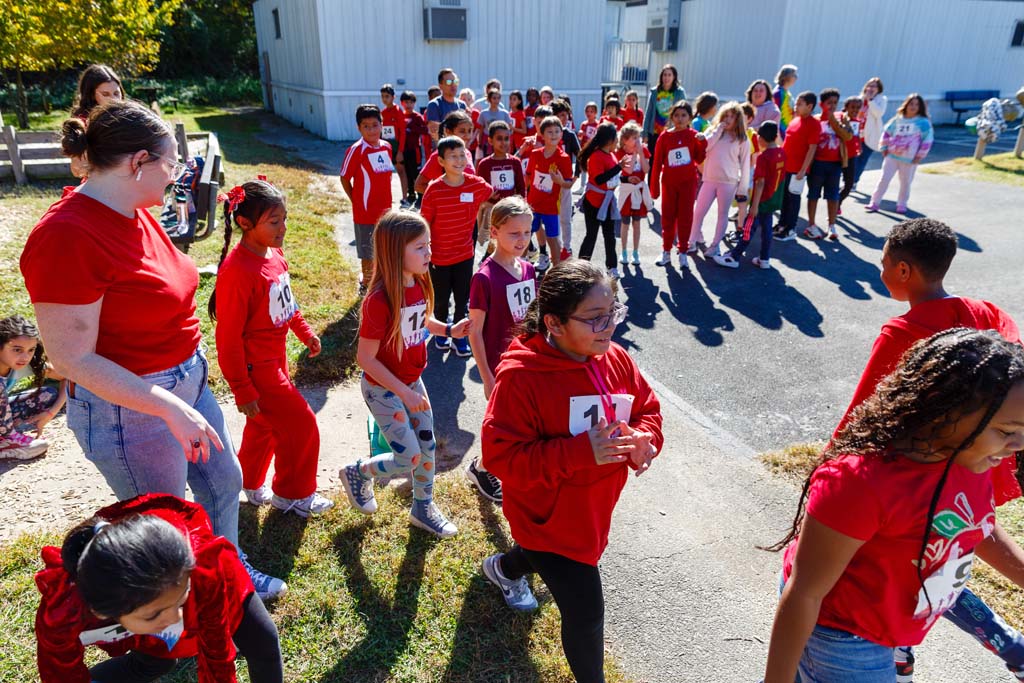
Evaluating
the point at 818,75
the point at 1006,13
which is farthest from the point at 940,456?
the point at 1006,13

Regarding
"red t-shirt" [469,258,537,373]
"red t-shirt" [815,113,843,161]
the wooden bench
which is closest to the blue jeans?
"red t-shirt" [469,258,537,373]

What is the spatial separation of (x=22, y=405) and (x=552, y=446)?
13.0ft

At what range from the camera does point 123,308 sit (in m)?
2.19

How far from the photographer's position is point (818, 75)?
19766mm

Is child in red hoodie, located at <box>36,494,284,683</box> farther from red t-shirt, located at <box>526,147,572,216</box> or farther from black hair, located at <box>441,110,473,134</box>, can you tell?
red t-shirt, located at <box>526,147,572,216</box>

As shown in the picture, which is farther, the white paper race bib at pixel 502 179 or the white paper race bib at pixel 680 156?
the white paper race bib at pixel 680 156

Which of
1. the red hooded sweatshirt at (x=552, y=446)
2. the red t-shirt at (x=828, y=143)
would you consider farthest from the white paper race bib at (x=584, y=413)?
the red t-shirt at (x=828, y=143)

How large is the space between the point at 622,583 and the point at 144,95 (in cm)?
2862

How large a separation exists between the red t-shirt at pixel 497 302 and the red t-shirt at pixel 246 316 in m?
1.02

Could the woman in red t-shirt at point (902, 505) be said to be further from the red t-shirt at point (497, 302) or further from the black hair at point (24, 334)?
the black hair at point (24, 334)

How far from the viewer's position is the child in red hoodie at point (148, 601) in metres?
1.60

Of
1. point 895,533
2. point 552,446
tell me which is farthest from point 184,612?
point 895,533

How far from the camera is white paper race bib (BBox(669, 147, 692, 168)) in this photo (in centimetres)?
779

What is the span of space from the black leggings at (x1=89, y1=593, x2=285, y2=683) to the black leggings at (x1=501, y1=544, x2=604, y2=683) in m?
0.92
